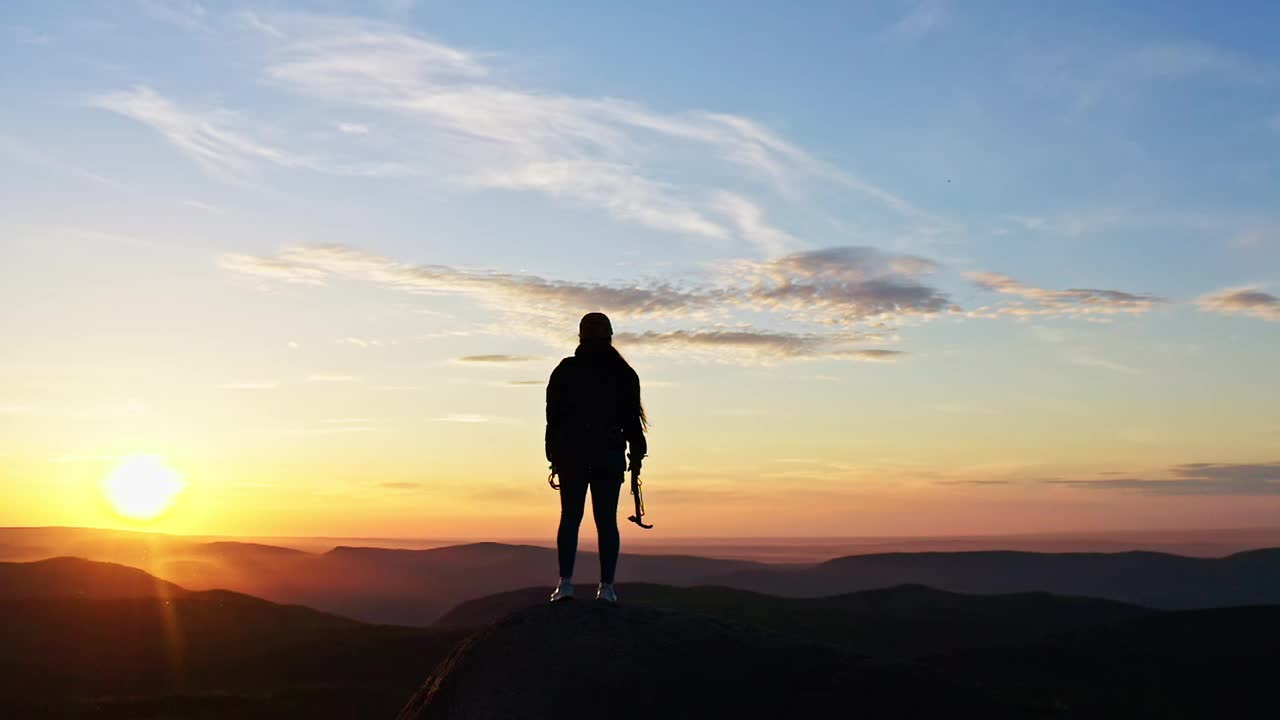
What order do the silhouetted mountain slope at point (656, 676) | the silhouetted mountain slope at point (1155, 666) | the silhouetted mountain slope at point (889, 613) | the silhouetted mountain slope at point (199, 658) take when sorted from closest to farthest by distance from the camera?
the silhouetted mountain slope at point (656, 676), the silhouetted mountain slope at point (1155, 666), the silhouetted mountain slope at point (199, 658), the silhouetted mountain slope at point (889, 613)

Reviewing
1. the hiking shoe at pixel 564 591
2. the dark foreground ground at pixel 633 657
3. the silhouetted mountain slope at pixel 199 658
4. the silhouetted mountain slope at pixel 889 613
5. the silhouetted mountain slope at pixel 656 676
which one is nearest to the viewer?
the silhouetted mountain slope at pixel 656 676

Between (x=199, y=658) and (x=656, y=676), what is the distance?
27.0 meters

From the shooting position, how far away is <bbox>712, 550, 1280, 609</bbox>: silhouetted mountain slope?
12412 cm

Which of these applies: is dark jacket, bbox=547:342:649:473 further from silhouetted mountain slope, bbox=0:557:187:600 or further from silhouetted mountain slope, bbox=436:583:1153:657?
silhouetted mountain slope, bbox=0:557:187:600

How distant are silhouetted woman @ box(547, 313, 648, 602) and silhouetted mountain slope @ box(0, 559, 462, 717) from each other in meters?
14.5

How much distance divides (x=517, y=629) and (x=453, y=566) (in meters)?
137

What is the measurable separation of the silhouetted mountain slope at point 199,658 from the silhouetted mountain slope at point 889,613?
774 centimetres

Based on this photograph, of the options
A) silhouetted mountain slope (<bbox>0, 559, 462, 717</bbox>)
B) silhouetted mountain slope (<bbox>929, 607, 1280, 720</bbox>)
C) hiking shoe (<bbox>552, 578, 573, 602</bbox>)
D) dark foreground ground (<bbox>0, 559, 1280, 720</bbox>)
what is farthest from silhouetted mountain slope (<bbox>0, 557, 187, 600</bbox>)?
hiking shoe (<bbox>552, 578, 573, 602</bbox>)

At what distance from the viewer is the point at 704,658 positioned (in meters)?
10.5

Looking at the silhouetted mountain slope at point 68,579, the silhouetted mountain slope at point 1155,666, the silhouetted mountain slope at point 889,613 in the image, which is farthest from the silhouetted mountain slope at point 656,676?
the silhouetted mountain slope at point 68,579

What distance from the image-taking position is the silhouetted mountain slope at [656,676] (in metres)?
9.95

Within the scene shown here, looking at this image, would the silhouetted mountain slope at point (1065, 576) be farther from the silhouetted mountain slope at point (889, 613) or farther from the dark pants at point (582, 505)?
the dark pants at point (582, 505)

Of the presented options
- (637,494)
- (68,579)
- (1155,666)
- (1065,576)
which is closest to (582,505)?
(637,494)

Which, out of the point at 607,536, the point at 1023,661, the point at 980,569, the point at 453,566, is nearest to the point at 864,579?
the point at 980,569
